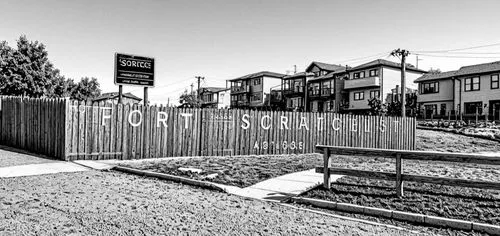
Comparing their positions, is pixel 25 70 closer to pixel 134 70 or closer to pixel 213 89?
pixel 134 70

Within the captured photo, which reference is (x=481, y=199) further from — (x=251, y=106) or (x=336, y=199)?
(x=251, y=106)

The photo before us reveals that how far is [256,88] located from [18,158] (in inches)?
2105

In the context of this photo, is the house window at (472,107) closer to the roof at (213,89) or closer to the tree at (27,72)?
the tree at (27,72)

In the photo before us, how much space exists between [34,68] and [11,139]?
806 inches

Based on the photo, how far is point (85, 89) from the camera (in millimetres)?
69812

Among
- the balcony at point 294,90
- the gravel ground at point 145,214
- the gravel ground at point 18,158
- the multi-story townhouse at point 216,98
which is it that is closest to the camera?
the gravel ground at point 145,214

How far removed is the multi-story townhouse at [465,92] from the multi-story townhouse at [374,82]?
345cm

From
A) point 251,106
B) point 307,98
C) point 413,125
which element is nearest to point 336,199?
point 413,125

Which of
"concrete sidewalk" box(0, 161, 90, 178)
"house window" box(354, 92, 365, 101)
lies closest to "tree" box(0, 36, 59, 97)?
"concrete sidewalk" box(0, 161, 90, 178)

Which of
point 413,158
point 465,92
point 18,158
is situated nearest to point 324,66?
point 465,92

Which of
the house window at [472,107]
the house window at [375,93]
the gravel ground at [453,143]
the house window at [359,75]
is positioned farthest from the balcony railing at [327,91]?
the gravel ground at [453,143]

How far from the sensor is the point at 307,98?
5672cm

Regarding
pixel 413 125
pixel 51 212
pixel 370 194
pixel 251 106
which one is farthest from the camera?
pixel 251 106

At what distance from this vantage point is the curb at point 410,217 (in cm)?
522
